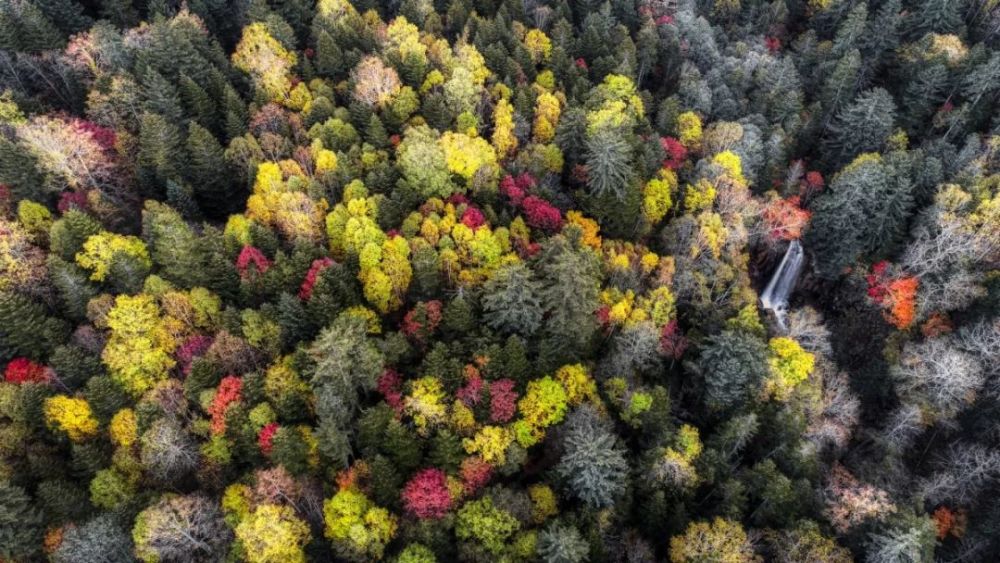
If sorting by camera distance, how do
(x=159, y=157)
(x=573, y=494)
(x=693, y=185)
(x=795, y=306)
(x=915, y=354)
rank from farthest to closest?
(x=795, y=306) → (x=693, y=185) → (x=915, y=354) → (x=159, y=157) → (x=573, y=494)

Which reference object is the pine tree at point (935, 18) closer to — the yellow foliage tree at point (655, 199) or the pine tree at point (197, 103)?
the yellow foliage tree at point (655, 199)

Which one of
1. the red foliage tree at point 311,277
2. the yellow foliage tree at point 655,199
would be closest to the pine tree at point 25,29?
the red foliage tree at point 311,277

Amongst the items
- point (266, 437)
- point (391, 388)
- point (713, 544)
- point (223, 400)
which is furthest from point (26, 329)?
point (713, 544)

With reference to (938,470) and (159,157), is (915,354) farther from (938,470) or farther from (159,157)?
(159,157)

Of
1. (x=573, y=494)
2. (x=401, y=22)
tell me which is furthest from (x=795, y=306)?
(x=401, y=22)

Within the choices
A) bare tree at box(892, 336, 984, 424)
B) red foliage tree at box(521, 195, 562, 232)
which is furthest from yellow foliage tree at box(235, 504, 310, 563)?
bare tree at box(892, 336, 984, 424)

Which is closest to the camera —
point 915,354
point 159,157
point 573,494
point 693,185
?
point 573,494

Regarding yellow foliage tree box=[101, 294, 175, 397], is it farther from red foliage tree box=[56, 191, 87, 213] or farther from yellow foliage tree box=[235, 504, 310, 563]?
yellow foliage tree box=[235, 504, 310, 563]
